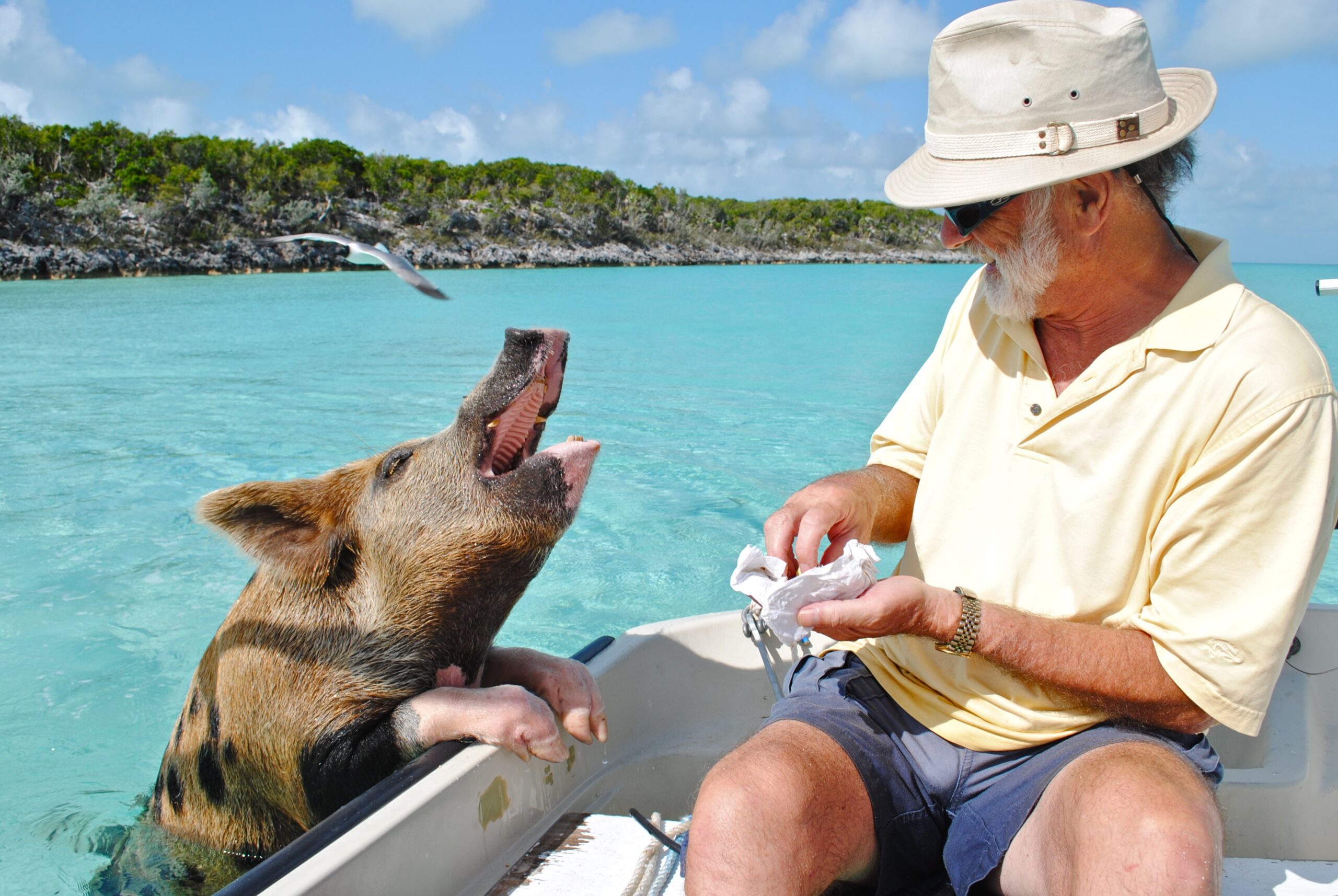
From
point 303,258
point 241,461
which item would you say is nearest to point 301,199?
point 303,258

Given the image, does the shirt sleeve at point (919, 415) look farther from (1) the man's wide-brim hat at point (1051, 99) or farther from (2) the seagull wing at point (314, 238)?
(2) the seagull wing at point (314, 238)

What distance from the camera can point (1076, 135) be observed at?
2023 mm

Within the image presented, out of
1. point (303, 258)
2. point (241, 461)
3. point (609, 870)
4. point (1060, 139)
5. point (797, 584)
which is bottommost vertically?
point (241, 461)

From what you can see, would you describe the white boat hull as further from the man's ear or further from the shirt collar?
the man's ear

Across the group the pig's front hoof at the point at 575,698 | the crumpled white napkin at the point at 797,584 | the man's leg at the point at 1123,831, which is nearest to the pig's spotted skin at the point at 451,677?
the pig's front hoof at the point at 575,698

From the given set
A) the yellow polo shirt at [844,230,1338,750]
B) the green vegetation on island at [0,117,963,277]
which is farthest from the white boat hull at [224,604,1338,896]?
the green vegetation on island at [0,117,963,277]

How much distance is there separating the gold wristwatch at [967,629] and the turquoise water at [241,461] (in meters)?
3.41

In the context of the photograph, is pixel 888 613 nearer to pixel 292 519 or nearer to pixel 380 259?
pixel 292 519

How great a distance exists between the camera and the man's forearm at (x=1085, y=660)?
192cm

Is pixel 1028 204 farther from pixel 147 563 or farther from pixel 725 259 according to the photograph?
pixel 725 259

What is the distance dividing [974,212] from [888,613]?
95cm

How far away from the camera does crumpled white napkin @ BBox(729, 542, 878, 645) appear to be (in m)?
1.94

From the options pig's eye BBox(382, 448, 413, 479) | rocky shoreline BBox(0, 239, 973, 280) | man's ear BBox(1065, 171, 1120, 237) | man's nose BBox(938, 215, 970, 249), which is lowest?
pig's eye BBox(382, 448, 413, 479)

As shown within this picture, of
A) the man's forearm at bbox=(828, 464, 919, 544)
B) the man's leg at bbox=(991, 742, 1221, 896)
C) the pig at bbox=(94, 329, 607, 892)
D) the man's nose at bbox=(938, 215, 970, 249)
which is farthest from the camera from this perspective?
the pig at bbox=(94, 329, 607, 892)
